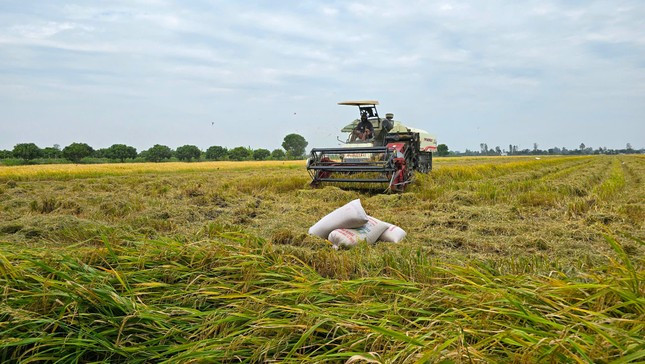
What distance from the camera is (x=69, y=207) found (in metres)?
6.93

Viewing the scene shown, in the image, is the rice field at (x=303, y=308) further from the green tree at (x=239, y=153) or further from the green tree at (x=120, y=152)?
the green tree at (x=239, y=153)

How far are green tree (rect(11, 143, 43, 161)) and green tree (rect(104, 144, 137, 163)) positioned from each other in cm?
877

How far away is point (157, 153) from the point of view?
57.7 m

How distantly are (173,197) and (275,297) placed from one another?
7.13 meters

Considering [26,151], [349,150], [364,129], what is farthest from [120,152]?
[349,150]

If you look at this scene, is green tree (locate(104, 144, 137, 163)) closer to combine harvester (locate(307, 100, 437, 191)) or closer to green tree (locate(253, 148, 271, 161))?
green tree (locate(253, 148, 271, 161))

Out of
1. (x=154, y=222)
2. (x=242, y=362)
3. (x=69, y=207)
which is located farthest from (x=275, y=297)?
(x=69, y=207)

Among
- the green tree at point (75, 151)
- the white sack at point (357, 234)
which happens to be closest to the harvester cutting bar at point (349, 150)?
the white sack at point (357, 234)

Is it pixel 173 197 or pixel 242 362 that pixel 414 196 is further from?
pixel 242 362

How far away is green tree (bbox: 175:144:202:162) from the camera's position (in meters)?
61.2

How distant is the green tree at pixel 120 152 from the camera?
183ft

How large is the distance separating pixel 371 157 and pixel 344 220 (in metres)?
5.94

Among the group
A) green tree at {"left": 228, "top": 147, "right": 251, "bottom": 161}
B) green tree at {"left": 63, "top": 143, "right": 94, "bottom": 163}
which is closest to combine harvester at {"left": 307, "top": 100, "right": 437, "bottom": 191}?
green tree at {"left": 63, "top": 143, "right": 94, "bottom": 163}

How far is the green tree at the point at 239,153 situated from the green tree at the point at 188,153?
15.8 feet
